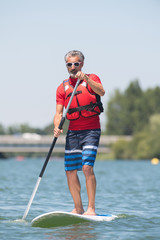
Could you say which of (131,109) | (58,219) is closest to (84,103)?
(58,219)

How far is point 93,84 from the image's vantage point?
7.42 meters

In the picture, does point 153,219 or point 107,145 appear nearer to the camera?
point 153,219

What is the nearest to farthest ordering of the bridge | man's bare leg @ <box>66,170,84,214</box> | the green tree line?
man's bare leg @ <box>66,170,84,214</box> < the bridge < the green tree line

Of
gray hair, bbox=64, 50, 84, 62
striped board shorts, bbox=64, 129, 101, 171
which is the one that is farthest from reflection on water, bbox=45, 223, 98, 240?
gray hair, bbox=64, 50, 84, 62

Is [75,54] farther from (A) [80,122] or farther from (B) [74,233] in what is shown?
(B) [74,233]

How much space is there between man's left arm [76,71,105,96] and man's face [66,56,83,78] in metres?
0.31

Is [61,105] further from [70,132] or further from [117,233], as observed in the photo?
[117,233]

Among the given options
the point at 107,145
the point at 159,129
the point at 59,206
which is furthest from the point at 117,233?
the point at 107,145

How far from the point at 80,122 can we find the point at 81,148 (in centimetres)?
39

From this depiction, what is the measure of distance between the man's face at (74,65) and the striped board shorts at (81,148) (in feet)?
2.82

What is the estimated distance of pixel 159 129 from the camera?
77.8 metres

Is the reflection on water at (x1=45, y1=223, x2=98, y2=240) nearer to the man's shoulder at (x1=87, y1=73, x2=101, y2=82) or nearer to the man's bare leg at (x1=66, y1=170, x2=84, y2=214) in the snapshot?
the man's bare leg at (x1=66, y1=170, x2=84, y2=214)

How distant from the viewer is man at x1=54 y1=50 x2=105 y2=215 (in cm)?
762

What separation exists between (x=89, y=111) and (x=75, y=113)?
0.69ft
